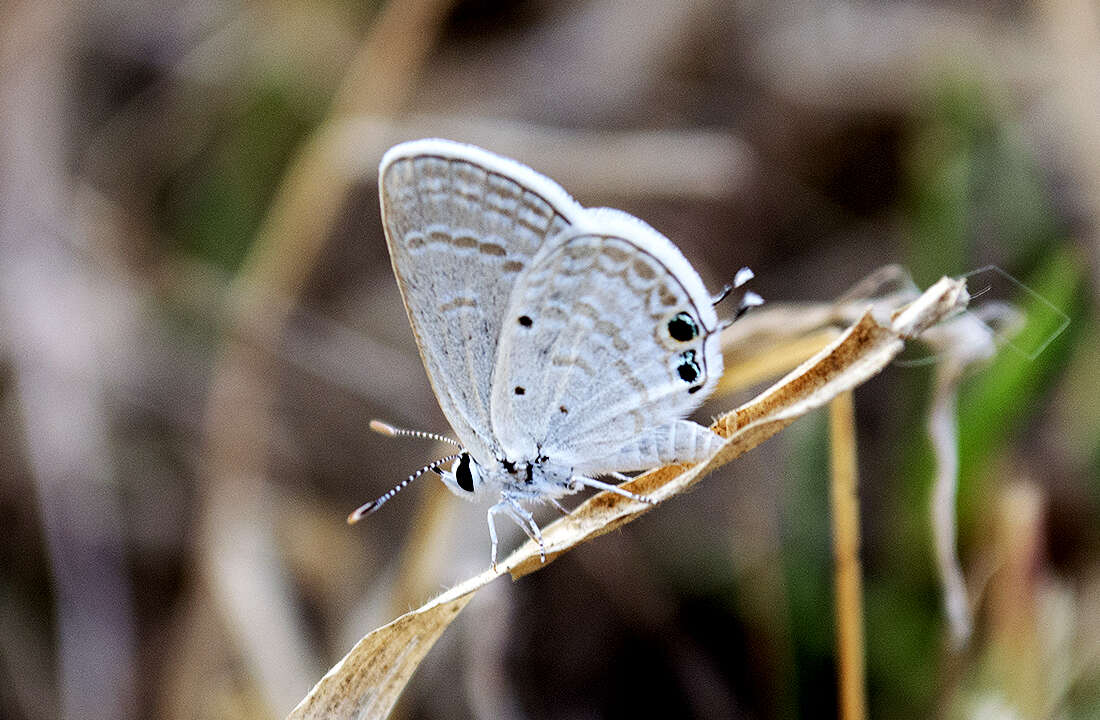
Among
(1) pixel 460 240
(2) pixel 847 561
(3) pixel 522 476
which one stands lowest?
(2) pixel 847 561

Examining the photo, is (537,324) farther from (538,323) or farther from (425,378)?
(425,378)

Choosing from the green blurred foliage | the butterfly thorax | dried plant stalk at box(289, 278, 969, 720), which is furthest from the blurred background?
dried plant stalk at box(289, 278, 969, 720)

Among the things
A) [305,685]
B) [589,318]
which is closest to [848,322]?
[589,318]

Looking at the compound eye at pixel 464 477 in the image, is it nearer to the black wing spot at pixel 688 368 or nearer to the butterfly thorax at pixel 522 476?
the butterfly thorax at pixel 522 476

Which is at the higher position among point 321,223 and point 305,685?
point 321,223

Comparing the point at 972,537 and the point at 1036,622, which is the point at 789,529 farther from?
the point at 1036,622

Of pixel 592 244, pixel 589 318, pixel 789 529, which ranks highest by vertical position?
pixel 592 244

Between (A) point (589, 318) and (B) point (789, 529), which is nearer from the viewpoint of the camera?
(A) point (589, 318)

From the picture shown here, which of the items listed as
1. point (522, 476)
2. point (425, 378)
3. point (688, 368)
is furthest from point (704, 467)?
point (425, 378)
